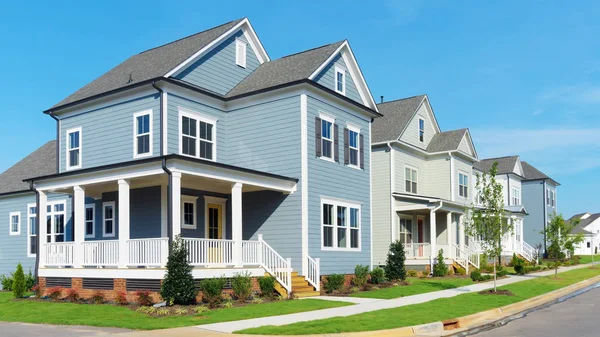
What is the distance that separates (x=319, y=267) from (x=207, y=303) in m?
5.78

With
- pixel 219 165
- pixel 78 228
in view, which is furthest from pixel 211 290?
pixel 78 228

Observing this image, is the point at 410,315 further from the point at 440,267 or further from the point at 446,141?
the point at 446,141

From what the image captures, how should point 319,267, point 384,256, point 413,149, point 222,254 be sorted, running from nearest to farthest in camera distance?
1. point 222,254
2. point 319,267
3. point 384,256
4. point 413,149

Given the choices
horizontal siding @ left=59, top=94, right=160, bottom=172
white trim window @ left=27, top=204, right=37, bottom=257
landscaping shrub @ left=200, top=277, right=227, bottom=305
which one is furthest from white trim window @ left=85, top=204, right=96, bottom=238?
landscaping shrub @ left=200, top=277, right=227, bottom=305

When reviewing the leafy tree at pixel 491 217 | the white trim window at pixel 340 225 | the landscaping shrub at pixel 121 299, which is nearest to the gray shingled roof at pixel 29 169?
the landscaping shrub at pixel 121 299

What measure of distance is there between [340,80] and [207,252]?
431 inches

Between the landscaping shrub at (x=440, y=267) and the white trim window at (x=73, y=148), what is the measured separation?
18167 mm

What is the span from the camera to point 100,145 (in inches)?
1003

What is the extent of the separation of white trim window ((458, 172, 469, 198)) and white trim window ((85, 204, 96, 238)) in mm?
22465

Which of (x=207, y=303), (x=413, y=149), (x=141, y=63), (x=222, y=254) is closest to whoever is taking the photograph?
(x=207, y=303)

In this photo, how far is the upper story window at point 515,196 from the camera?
5438 centimetres

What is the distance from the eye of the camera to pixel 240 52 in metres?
27.8

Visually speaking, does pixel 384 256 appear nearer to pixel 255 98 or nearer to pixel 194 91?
pixel 255 98

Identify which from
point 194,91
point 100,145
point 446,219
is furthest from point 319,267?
point 446,219
